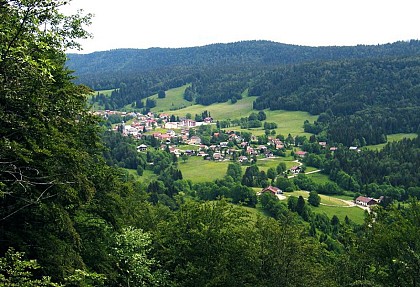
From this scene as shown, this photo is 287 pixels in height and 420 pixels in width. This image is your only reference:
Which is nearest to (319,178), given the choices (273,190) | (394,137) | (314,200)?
(273,190)

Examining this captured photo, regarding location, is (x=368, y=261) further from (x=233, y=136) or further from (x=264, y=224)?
(x=233, y=136)

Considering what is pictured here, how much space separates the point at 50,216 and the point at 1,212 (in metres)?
1.40

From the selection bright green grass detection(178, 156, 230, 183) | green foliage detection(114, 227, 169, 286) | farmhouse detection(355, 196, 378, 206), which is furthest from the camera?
bright green grass detection(178, 156, 230, 183)

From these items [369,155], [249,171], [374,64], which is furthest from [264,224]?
[374,64]

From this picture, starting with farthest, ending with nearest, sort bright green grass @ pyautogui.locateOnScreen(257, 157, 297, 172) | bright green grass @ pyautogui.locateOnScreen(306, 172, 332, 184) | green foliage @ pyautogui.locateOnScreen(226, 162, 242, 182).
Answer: bright green grass @ pyautogui.locateOnScreen(257, 157, 297, 172) → green foliage @ pyautogui.locateOnScreen(226, 162, 242, 182) → bright green grass @ pyautogui.locateOnScreen(306, 172, 332, 184)

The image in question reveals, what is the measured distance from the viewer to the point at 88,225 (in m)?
16.2

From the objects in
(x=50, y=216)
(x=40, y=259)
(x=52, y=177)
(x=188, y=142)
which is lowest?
(x=188, y=142)

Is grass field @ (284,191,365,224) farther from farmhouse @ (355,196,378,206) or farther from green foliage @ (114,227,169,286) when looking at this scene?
green foliage @ (114,227,169,286)

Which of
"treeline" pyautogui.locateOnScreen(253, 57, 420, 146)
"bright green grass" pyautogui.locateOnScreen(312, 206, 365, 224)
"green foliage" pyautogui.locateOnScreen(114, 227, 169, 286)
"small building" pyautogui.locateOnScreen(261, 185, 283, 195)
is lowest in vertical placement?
"bright green grass" pyautogui.locateOnScreen(312, 206, 365, 224)

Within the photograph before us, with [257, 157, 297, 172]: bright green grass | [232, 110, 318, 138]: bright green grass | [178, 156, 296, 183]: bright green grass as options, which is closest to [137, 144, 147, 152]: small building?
[178, 156, 296, 183]: bright green grass

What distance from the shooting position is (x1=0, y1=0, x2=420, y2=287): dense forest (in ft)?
34.8

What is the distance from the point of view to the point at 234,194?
82.3m

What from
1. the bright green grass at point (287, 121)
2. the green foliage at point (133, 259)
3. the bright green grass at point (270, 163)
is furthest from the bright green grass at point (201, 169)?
the green foliage at point (133, 259)

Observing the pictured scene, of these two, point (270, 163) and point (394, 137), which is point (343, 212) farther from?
point (394, 137)
